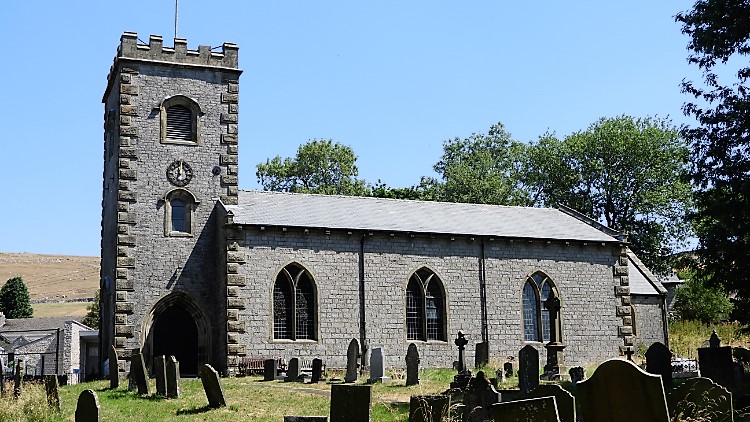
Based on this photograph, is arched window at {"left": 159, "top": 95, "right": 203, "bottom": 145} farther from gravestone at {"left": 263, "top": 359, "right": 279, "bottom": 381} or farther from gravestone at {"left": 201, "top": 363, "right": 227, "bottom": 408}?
gravestone at {"left": 201, "top": 363, "right": 227, "bottom": 408}

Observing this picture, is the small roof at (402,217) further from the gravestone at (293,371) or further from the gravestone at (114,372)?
the gravestone at (114,372)

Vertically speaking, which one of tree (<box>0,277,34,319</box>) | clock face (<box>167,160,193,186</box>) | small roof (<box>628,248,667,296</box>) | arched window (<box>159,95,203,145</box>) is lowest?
small roof (<box>628,248,667,296</box>)

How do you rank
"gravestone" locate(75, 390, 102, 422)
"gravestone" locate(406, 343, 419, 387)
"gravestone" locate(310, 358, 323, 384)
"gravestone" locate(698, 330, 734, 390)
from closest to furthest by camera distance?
"gravestone" locate(75, 390, 102, 422) < "gravestone" locate(698, 330, 734, 390) < "gravestone" locate(406, 343, 419, 387) < "gravestone" locate(310, 358, 323, 384)

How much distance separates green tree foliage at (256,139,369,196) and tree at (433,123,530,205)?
7022 millimetres

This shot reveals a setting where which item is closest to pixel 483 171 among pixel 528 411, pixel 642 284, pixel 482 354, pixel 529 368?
pixel 642 284

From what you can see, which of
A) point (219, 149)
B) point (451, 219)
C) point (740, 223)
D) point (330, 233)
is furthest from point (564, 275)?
point (219, 149)

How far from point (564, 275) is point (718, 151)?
462 inches

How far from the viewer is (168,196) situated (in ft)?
99.3

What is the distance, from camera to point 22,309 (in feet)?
265

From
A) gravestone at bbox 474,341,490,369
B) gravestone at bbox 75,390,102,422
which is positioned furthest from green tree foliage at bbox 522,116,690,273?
gravestone at bbox 75,390,102,422

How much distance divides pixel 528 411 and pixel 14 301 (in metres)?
80.3

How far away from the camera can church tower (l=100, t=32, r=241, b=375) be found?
95.8 feet

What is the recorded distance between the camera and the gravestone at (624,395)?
8.20m

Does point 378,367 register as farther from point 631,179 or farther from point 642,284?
point 631,179
